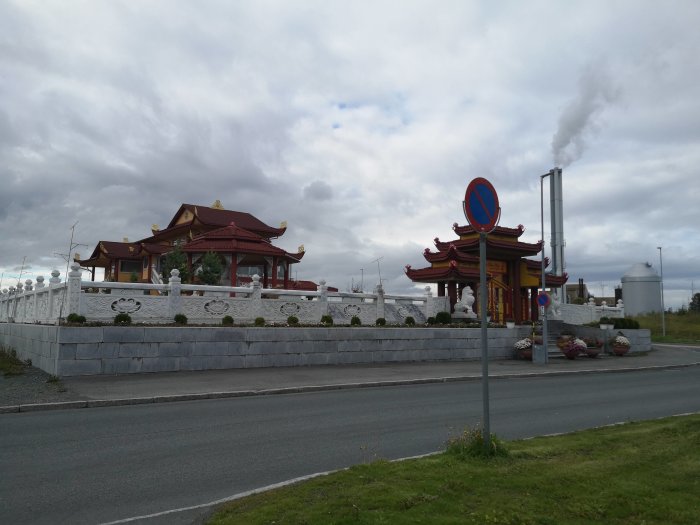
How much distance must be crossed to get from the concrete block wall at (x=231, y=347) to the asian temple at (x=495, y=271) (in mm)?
4917

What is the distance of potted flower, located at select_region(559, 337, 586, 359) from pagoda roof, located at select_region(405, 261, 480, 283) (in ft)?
16.7

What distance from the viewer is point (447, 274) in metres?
26.6

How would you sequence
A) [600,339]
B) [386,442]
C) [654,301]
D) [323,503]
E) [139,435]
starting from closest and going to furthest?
[323,503] < [386,442] < [139,435] < [600,339] < [654,301]

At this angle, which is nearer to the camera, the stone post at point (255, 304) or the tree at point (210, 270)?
the stone post at point (255, 304)

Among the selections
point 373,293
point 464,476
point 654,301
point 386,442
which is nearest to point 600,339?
point 373,293

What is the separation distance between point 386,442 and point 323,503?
10.9 feet

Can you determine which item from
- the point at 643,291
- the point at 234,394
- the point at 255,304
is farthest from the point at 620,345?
the point at 643,291

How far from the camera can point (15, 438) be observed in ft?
27.0

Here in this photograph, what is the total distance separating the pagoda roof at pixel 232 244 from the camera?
3197 cm

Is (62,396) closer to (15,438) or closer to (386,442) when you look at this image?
(15,438)

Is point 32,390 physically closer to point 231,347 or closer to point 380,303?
point 231,347

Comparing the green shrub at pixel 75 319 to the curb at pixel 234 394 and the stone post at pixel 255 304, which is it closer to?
the curb at pixel 234 394

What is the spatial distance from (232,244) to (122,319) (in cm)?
1649

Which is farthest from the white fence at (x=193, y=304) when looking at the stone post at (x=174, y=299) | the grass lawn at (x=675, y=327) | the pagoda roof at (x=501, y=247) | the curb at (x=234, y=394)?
the grass lawn at (x=675, y=327)
